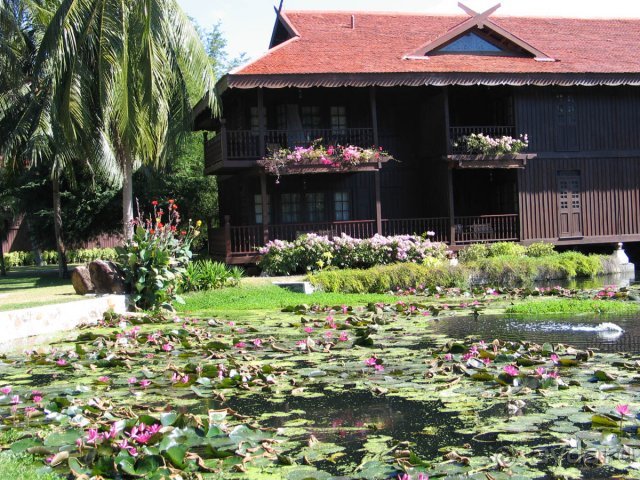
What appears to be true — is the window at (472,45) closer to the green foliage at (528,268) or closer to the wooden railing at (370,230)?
the wooden railing at (370,230)

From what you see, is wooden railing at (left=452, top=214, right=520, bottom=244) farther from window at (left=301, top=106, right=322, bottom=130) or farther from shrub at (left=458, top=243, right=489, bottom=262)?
window at (left=301, top=106, right=322, bottom=130)

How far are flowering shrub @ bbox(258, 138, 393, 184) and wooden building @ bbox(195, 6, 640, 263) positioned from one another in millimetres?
1186

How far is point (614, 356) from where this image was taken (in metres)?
8.30

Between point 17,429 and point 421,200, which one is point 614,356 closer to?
point 17,429

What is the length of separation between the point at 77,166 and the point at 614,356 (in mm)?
21980

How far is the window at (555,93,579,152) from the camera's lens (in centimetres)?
2483

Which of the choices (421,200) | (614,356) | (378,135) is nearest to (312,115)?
(378,135)

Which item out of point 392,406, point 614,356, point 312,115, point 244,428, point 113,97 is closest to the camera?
point 244,428

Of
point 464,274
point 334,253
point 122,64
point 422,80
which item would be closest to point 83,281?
point 122,64

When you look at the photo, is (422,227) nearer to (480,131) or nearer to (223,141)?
(480,131)

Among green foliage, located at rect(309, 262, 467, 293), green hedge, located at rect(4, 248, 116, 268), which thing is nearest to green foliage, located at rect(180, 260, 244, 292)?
green foliage, located at rect(309, 262, 467, 293)

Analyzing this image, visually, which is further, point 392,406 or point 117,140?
point 117,140

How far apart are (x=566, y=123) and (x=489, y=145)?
11.9 ft

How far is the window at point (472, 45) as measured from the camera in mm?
24906
